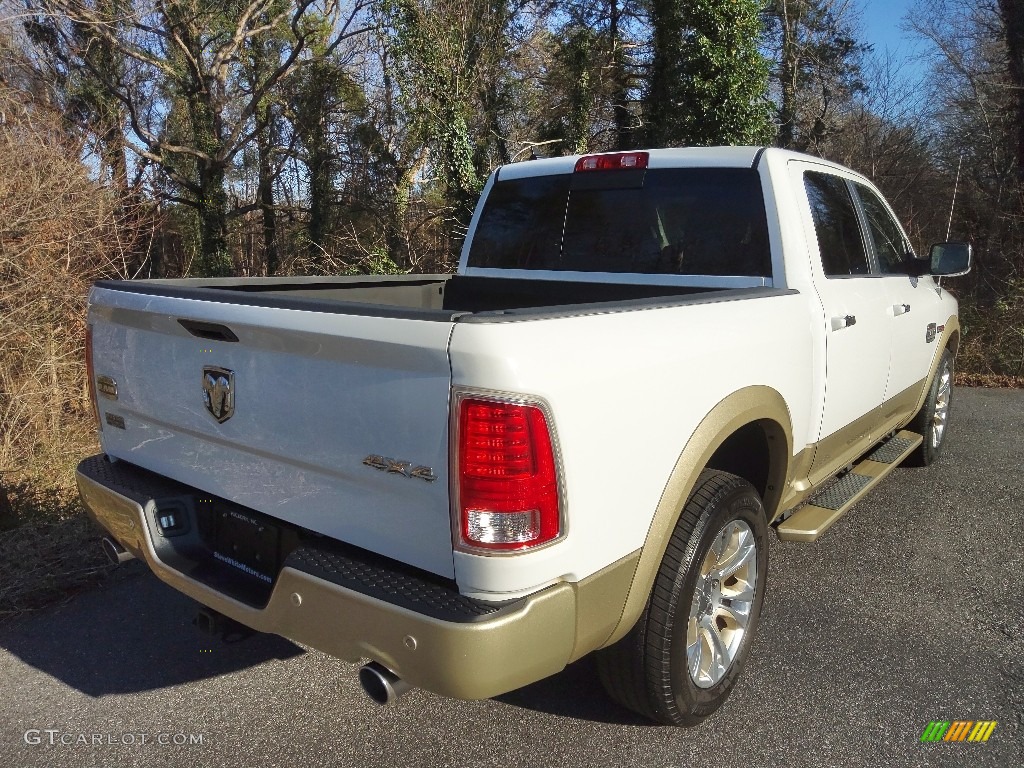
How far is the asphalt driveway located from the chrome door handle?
1.28 m

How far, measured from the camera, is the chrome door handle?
10.6 feet

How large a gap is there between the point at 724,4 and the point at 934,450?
14.3 meters

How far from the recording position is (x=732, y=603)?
2.82 m

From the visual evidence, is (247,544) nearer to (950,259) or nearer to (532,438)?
(532,438)

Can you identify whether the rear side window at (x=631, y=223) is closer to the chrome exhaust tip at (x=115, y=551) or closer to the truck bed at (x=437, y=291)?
the truck bed at (x=437, y=291)

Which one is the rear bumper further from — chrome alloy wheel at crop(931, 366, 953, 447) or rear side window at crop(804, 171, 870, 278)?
chrome alloy wheel at crop(931, 366, 953, 447)

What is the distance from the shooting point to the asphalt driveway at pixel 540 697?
2.55 meters

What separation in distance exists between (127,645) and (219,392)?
155cm

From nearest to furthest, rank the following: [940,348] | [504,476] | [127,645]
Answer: [504,476] < [127,645] < [940,348]

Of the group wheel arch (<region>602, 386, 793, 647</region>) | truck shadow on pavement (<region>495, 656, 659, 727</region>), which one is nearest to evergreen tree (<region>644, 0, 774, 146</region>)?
wheel arch (<region>602, 386, 793, 647</region>)

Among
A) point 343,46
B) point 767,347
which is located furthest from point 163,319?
point 343,46

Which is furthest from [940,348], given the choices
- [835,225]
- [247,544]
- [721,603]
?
[247,544]

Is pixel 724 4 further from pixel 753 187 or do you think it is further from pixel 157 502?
pixel 157 502

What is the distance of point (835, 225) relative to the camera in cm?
367
